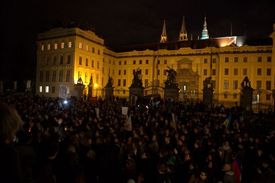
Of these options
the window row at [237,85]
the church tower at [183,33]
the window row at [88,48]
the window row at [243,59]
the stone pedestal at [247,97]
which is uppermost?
the church tower at [183,33]

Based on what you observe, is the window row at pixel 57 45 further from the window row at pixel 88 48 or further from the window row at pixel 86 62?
the window row at pixel 86 62

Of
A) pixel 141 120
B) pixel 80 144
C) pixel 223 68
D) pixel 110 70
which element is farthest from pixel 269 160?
pixel 110 70

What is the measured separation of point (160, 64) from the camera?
68.5 metres

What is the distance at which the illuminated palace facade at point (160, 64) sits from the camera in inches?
2151

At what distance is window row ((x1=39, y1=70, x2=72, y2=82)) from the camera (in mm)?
54125

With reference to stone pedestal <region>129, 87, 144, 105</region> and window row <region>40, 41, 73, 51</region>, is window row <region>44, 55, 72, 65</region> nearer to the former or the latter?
window row <region>40, 41, 73, 51</region>

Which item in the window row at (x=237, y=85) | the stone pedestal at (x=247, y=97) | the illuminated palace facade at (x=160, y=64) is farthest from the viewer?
the window row at (x=237, y=85)

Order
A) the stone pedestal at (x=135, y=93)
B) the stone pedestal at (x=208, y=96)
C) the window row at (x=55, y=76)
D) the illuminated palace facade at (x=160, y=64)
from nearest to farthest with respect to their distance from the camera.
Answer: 1. the stone pedestal at (x=208, y=96)
2. the stone pedestal at (x=135, y=93)
3. the window row at (x=55, y=76)
4. the illuminated palace facade at (x=160, y=64)

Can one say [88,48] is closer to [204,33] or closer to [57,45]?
[57,45]

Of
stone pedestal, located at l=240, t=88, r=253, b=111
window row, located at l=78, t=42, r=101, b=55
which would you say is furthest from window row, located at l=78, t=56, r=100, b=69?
stone pedestal, located at l=240, t=88, r=253, b=111

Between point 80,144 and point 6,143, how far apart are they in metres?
6.80

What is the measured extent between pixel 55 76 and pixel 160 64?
85.4ft

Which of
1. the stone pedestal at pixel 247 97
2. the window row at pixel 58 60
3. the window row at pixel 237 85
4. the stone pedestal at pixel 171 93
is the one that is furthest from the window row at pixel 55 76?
the stone pedestal at pixel 247 97

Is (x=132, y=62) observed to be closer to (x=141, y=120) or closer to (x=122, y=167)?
(x=141, y=120)
